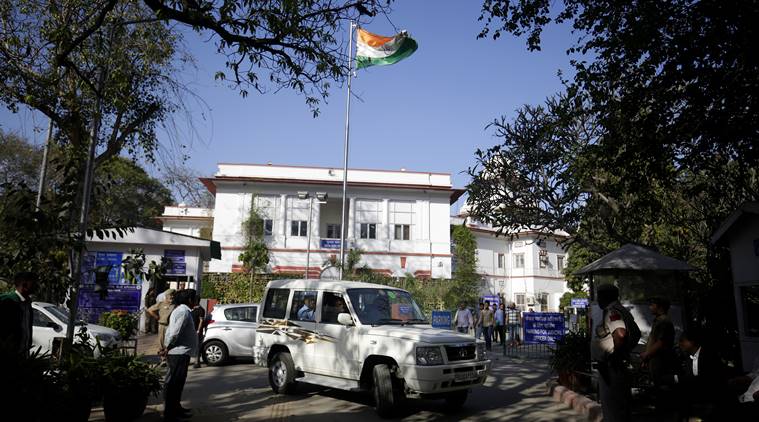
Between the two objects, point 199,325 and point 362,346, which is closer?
point 362,346

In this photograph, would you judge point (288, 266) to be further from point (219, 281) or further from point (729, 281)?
point (729, 281)

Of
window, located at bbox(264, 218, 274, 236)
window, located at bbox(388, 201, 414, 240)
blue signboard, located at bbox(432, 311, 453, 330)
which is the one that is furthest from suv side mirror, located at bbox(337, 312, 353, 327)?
window, located at bbox(388, 201, 414, 240)

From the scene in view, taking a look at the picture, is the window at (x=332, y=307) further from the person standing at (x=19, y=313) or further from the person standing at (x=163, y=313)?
the person standing at (x=163, y=313)

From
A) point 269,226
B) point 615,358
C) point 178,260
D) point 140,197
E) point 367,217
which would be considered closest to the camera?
point 615,358

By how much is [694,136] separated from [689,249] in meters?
10.0

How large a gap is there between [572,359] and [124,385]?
7.46m

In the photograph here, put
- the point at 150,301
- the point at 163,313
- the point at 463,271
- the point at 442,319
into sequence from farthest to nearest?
the point at 463,271 → the point at 442,319 → the point at 150,301 → the point at 163,313

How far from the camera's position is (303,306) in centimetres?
961

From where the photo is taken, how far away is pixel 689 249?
1745 cm

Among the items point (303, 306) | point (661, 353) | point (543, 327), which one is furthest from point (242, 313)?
point (661, 353)

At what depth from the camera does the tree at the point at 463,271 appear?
34.8 meters

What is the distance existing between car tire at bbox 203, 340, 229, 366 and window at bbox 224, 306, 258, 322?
75 cm

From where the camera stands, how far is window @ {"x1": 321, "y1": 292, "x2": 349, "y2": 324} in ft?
29.5

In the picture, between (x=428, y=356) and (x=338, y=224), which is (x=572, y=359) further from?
(x=338, y=224)
